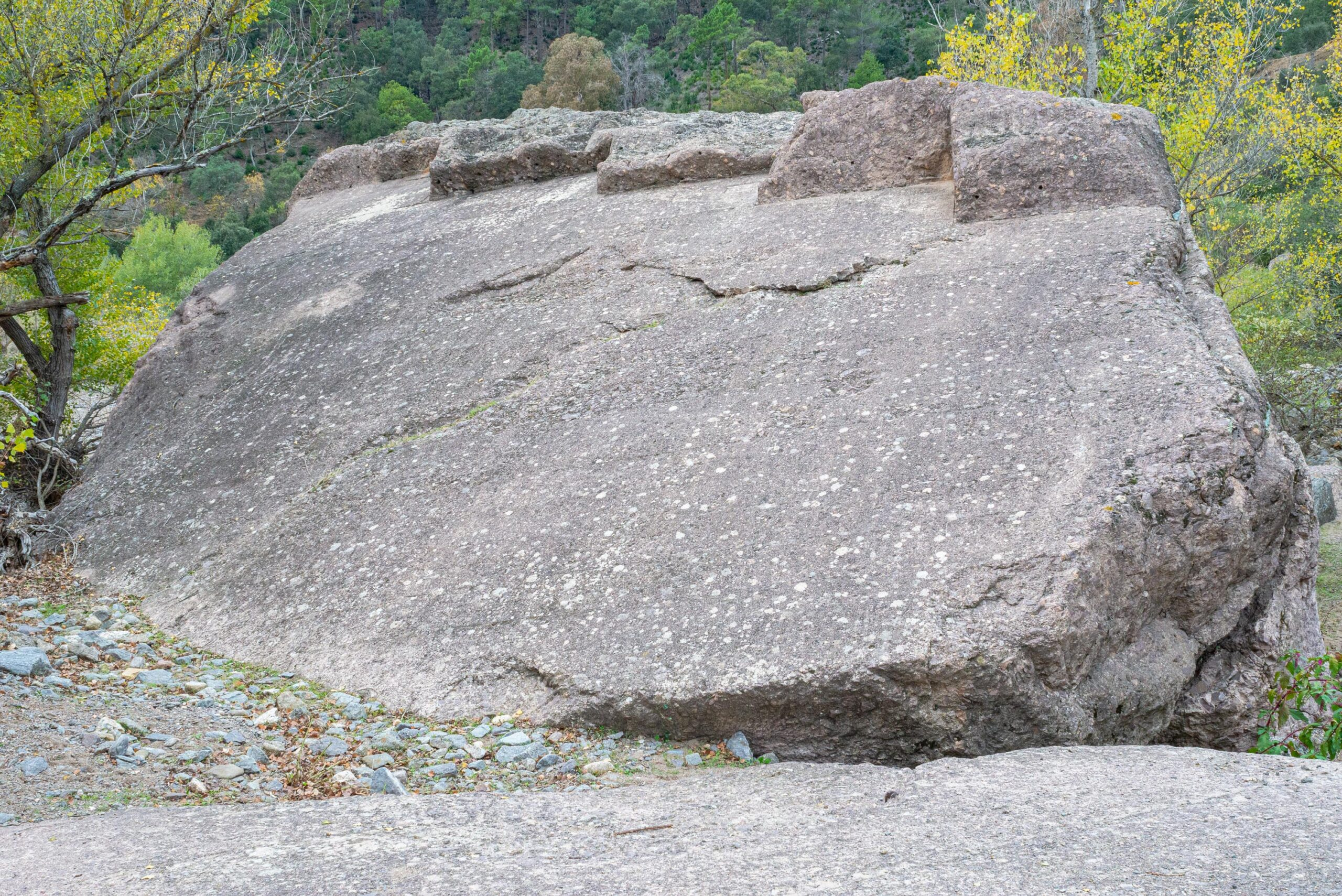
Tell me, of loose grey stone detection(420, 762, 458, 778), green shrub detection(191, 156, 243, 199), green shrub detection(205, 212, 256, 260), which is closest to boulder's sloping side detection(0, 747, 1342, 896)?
loose grey stone detection(420, 762, 458, 778)

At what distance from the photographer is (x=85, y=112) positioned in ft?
30.8

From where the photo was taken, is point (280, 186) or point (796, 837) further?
point (280, 186)

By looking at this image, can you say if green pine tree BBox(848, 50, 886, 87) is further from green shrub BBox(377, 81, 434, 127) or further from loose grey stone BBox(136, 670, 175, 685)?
loose grey stone BBox(136, 670, 175, 685)

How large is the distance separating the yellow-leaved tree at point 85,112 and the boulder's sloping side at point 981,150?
15.1 ft

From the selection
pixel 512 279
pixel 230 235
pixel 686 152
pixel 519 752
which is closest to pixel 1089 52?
pixel 686 152

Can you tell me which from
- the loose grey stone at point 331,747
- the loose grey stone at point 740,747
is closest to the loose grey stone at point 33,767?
the loose grey stone at point 331,747

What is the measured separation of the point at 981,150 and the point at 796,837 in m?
4.77

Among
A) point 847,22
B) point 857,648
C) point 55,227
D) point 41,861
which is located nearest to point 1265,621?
point 857,648

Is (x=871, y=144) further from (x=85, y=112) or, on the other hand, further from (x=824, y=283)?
(x=85, y=112)

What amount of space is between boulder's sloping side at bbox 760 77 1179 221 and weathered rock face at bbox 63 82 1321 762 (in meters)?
0.18

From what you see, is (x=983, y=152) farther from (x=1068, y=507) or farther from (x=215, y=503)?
(x=215, y=503)

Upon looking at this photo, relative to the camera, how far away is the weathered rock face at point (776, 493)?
4.02m

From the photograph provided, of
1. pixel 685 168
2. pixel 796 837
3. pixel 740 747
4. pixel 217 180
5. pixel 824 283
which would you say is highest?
pixel 685 168

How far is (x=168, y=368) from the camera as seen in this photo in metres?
7.90
